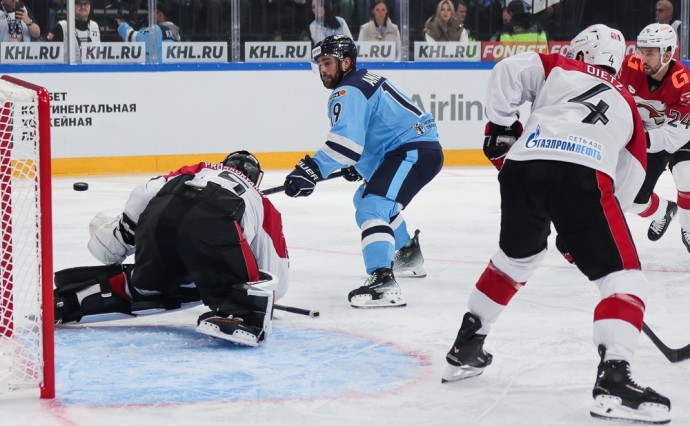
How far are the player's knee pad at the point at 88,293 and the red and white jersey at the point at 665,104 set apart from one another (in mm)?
2531

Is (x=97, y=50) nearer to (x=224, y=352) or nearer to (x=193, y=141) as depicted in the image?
(x=193, y=141)

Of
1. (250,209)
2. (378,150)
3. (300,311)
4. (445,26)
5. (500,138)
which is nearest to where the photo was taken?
(500,138)

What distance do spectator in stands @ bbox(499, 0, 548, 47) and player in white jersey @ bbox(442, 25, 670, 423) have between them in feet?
20.0

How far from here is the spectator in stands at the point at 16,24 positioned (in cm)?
772

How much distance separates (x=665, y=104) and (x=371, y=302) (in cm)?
184

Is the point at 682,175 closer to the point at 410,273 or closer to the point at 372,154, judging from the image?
the point at 410,273

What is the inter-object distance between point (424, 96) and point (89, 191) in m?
2.77

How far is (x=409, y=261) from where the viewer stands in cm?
480

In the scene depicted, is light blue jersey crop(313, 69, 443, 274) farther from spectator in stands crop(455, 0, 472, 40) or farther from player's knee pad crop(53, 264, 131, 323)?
spectator in stands crop(455, 0, 472, 40)

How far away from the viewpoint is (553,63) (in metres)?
3.01

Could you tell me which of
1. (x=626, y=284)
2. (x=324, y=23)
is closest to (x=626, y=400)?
(x=626, y=284)

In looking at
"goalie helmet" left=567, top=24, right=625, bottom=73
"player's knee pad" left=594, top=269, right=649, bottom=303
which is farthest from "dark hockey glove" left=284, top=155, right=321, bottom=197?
"player's knee pad" left=594, top=269, right=649, bottom=303

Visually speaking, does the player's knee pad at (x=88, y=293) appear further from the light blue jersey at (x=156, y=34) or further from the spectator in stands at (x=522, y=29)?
the spectator in stands at (x=522, y=29)

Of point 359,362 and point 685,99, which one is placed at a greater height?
point 685,99
